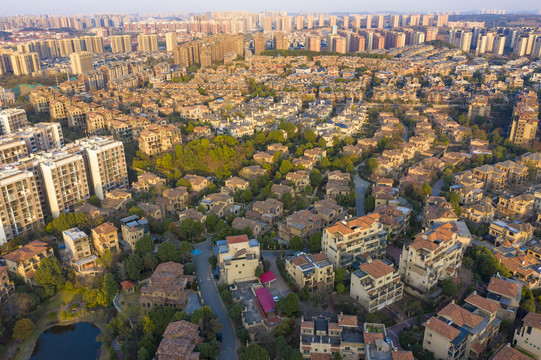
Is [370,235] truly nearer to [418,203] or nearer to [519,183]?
[418,203]

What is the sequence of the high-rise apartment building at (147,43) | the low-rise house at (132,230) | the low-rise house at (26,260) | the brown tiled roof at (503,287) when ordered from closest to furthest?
the brown tiled roof at (503,287), the low-rise house at (26,260), the low-rise house at (132,230), the high-rise apartment building at (147,43)

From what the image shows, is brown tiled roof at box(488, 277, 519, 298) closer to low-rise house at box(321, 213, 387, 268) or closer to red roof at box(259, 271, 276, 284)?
low-rise house at box(321, 213, 387, 268)

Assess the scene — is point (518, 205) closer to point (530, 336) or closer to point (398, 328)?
point (530, 336)

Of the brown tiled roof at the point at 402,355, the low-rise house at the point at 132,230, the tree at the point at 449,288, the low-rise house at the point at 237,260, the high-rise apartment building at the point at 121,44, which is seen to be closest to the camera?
the brown tiled roof at the point at 402,355

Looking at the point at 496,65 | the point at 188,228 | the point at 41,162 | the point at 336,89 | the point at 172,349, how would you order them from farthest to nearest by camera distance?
the point at 496,65, the point at 336,89, the point at 41,162, the point at 188,228, the point at 172,349

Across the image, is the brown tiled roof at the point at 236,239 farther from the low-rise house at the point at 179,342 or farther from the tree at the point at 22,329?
the tree at the point at 22,329

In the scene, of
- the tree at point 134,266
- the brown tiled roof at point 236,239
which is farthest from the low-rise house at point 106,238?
the brown tiled roof at point 236,239

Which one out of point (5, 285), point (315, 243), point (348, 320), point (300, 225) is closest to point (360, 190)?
point (300, 225)

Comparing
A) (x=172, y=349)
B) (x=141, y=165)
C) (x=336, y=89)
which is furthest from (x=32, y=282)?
(x=336, y=89)
